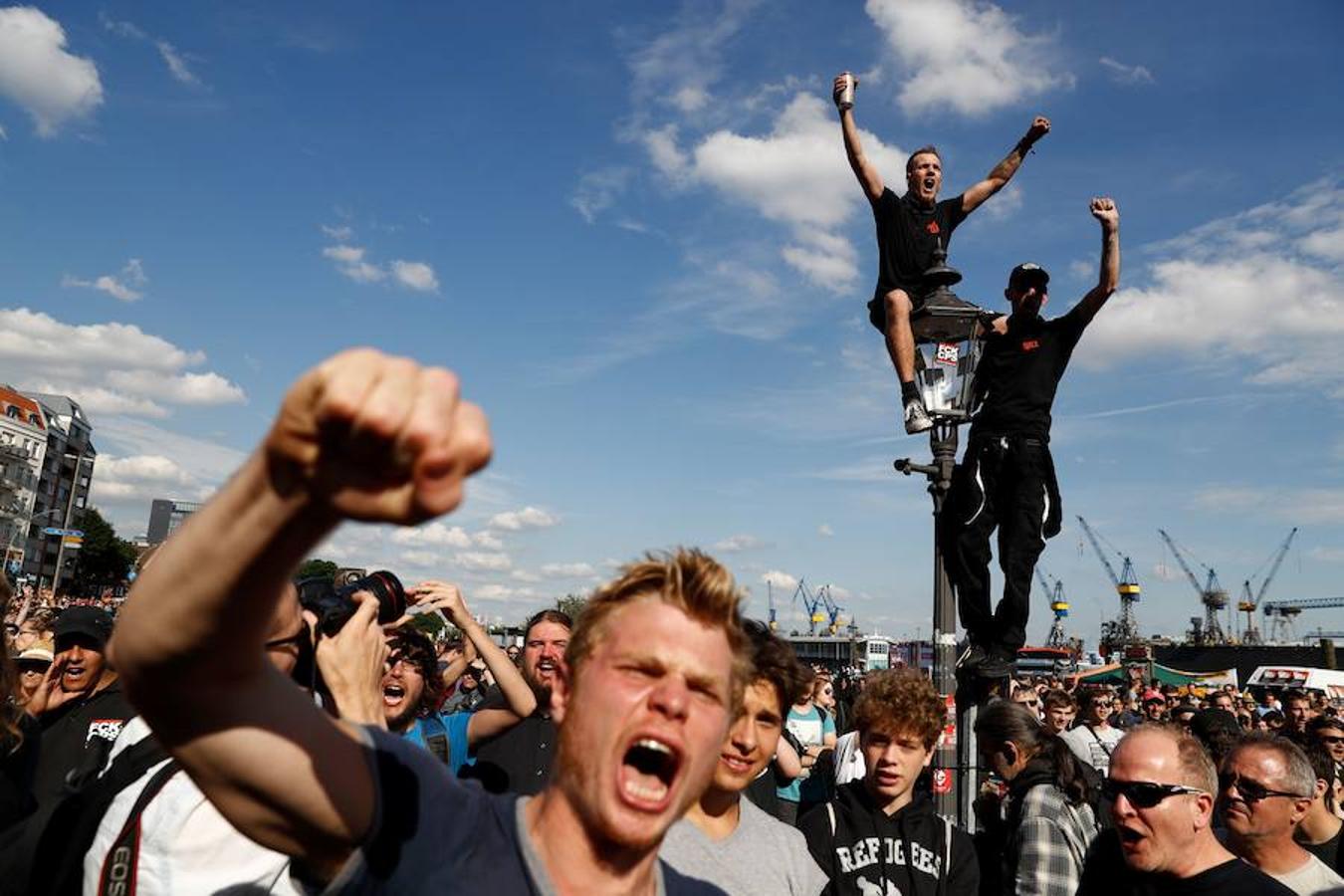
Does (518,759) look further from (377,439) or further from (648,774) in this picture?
(377,439)

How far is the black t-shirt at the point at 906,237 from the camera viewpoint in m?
5.88

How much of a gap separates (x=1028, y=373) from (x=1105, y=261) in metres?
0.78

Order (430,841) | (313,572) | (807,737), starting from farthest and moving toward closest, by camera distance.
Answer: (313,572) < (807,737) < (430,841)

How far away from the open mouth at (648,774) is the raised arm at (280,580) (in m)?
0.50

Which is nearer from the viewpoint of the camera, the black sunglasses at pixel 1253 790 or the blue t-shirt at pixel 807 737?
the black sunglasses at pixel 1253 790

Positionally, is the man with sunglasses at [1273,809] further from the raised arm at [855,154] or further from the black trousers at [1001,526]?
the raised arm at [855,154]

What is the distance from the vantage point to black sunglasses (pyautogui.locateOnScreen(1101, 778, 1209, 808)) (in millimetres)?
3262

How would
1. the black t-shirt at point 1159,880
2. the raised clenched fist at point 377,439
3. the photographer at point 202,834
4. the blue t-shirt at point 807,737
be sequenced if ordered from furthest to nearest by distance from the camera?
the blue t-shirt at point 807,737 < the black t-shirt at point 1159,880 < the photographer at point 202,834 < the raised clenched fist at point 377,439

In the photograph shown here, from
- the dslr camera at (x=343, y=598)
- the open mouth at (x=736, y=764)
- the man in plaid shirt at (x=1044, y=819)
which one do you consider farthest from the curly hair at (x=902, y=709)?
the dslr camera at (x=343, y=598)

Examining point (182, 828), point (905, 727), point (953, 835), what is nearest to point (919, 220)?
point (905, 727)

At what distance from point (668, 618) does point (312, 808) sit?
775 mm

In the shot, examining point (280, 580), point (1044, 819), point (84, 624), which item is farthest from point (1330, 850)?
point (84, 624)

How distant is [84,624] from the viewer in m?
4.73

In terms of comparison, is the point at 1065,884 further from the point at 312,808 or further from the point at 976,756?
the point at 312,808
